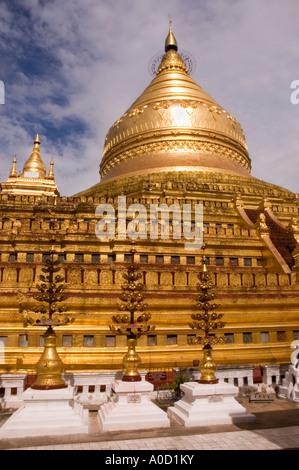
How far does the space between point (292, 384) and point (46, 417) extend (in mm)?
6487

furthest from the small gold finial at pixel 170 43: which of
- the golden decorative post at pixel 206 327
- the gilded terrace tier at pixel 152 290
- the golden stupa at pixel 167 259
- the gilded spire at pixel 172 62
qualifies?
the golden decorative post at pixel 206 327

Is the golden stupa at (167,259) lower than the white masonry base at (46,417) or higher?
higher

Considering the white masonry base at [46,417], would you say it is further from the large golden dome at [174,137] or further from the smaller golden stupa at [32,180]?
the smaller golden stupa at [32,180]

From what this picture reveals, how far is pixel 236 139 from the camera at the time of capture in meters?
31.3

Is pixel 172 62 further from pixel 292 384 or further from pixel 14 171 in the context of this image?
pixel 292 384


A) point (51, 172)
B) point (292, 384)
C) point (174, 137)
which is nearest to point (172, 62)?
point (174, 137)

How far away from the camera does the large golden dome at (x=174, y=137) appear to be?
27.7 meters

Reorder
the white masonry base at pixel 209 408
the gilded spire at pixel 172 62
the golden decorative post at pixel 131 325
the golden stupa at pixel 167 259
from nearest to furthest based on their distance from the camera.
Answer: the white masonry base at pixel 209 408
the golden decorative post at pixel 131 325
the golden stupa at pixel 167 259
the gilded spire at pixel 172 62

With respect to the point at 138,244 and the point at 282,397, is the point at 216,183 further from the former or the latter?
the point at 282,397

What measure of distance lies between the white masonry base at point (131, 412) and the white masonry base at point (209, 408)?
0.56 m

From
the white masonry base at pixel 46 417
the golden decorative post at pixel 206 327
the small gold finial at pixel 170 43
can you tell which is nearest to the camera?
→ the white masonry base at pixel 46 417

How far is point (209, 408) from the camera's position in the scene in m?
8.91

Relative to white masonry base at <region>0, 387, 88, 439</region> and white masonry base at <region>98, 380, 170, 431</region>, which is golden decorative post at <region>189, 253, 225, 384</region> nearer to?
white masonry base at <region>98, 380, 170, 431</region>
